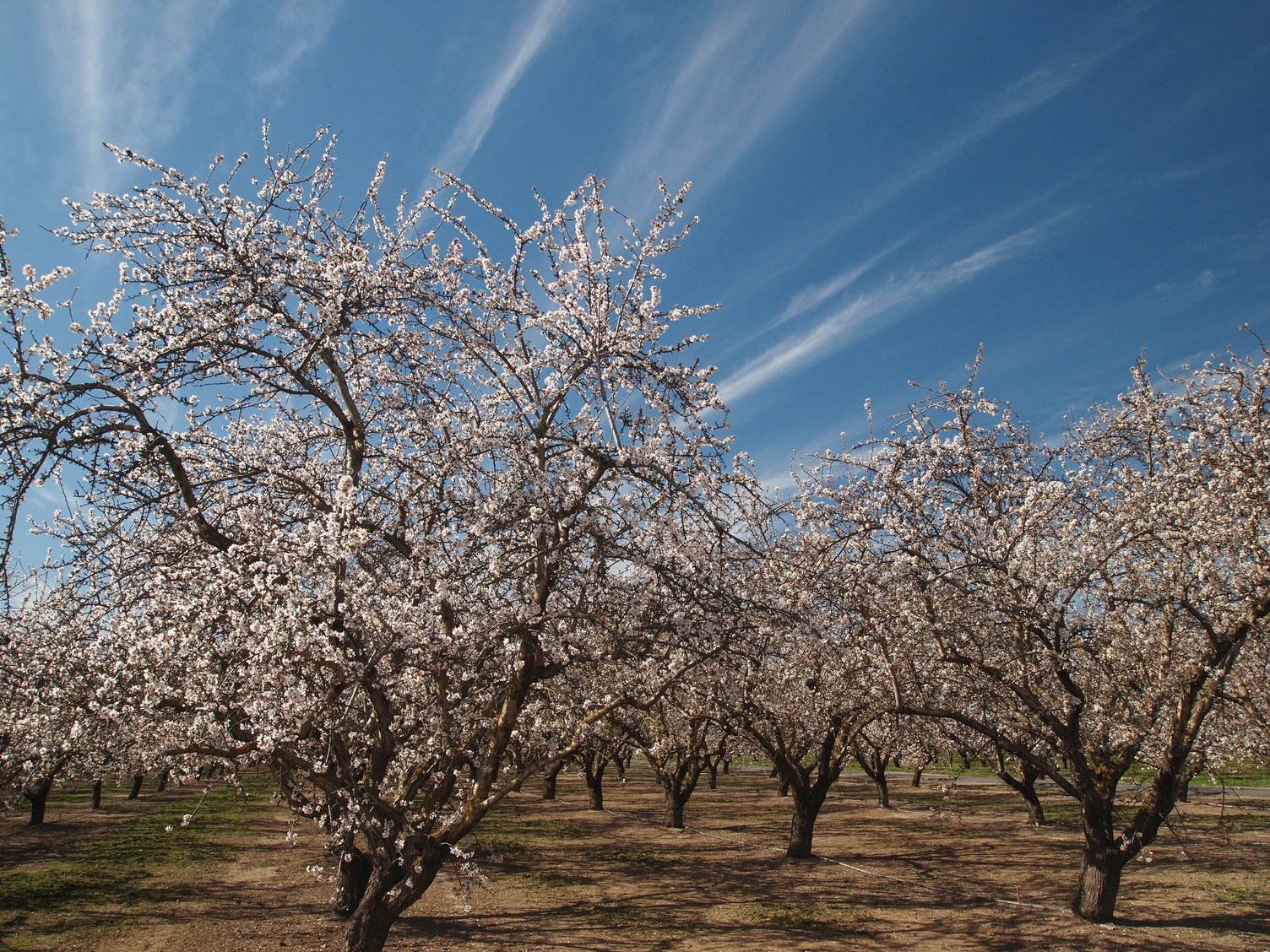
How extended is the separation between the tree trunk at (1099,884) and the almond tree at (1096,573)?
2 cm

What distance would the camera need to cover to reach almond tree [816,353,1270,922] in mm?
7555

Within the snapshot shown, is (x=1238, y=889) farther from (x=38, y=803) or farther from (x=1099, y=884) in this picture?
(x=38, y=803)

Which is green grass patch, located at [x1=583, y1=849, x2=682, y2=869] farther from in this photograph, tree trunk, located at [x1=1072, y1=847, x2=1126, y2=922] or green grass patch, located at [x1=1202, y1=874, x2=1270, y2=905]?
green grass patch, located at [x1=1202, y1=874, x2=1270, y2=905]

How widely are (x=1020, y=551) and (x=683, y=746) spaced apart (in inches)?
590

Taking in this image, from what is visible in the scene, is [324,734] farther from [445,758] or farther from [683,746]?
[683,746]

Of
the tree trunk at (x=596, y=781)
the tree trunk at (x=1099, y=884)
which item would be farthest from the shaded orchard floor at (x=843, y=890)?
the tree trunk at (x=596, y=781)

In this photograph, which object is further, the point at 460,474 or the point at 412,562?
the point at 460,474

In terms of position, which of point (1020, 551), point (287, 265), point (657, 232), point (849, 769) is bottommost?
point (849, 769)

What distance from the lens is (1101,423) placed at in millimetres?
10023

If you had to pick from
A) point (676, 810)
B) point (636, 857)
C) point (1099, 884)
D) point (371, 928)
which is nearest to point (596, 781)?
point (676, 810)

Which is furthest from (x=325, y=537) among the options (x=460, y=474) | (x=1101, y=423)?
(x=1101, y=423)

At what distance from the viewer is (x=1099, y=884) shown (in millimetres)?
9992

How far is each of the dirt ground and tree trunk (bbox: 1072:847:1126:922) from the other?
0.64ft

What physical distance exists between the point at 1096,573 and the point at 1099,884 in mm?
5010
